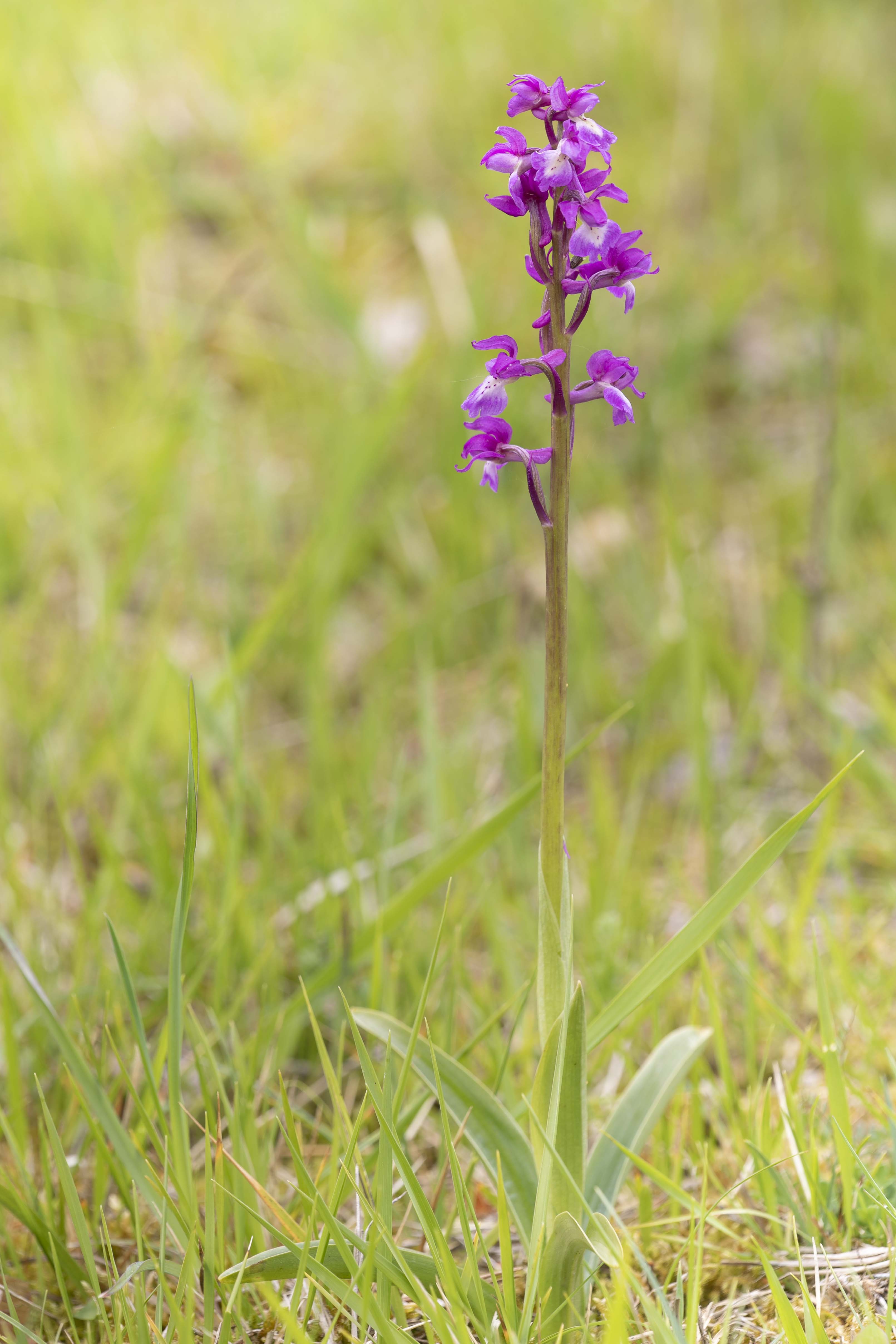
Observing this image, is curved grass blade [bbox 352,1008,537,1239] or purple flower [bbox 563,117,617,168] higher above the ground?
purple flower [bbox 563,117,617,168]

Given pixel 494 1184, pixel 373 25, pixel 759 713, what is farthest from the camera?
pixel 373 25

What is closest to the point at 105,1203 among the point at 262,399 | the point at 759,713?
the point at 759,713

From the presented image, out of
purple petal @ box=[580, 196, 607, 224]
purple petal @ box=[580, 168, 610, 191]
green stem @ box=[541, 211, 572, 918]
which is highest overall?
purple petal @ box=[580, 168, 610, 191]

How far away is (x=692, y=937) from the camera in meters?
1.20

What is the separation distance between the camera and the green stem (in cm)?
112

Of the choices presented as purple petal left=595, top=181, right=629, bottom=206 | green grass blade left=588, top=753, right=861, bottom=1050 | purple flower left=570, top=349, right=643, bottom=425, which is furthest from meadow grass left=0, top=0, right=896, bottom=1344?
purple petal left=595, top=181, right=629, bottom=206

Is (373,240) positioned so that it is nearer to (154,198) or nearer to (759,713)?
(154,198)

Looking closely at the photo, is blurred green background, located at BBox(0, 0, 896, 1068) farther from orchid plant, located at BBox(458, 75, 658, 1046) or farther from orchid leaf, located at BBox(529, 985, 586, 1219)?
orchid plant, located at BBox(458, 75, 658, 1046)

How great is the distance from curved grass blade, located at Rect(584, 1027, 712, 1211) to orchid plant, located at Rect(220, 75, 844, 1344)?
0.09 feet

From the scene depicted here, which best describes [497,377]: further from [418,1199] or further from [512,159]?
[418,1199]

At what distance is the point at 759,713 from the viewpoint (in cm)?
270

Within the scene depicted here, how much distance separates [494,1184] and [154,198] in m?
4.24

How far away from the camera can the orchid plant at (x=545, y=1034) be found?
1.07 metres

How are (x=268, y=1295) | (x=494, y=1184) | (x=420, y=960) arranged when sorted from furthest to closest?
1. (x=420, y=960)
2. (x=494, y=1184)
3. (x=268, y=1295)
